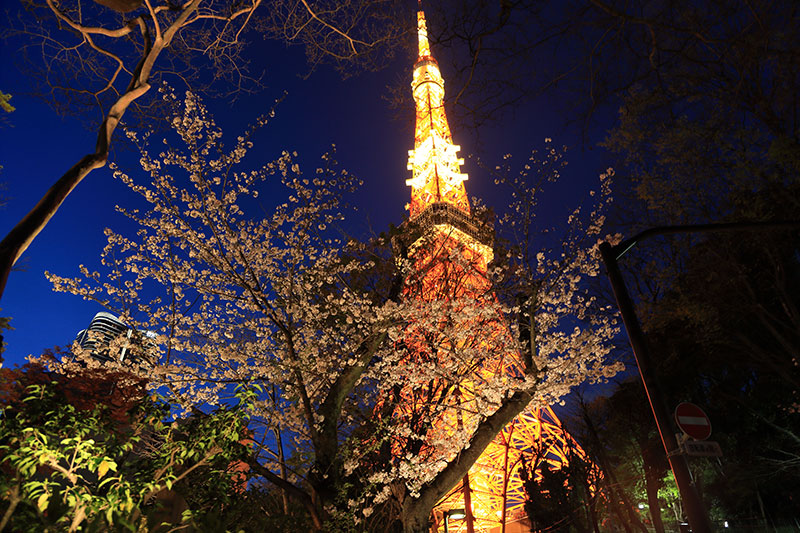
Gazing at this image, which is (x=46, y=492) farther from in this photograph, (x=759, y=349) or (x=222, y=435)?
(x=759, y=349)

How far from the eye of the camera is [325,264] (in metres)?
9.09

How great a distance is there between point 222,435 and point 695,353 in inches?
599

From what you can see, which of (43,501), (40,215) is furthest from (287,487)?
(40,215)

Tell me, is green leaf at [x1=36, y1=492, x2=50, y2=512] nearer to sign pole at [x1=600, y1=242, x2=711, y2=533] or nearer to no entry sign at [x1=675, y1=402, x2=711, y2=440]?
sign pole at [x1=600, y1=242, x2=711, y2=533]

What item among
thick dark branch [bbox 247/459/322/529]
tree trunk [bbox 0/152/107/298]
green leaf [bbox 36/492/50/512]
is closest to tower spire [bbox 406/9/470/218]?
thick dark branch [bbox 247/459/322/529]

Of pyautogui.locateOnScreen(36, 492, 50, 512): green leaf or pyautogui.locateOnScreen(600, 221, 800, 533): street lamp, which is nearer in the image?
pyautogui.locateOnScreen(36, 492, 50, 512): green leaf

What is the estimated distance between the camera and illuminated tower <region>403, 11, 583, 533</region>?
10.0 metres

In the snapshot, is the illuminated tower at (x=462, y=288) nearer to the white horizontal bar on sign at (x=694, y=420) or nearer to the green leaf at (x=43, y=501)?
the white horizontal bar on sign at (x=694, y=420)

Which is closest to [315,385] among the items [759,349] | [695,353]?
[759,349]

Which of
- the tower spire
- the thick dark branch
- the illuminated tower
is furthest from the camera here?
the tower spire

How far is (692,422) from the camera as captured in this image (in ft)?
13.3

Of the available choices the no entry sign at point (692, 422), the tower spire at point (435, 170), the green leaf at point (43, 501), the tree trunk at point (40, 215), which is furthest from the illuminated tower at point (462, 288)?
the green leaf at point (43, 501)

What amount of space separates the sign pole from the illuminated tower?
9.01 ft

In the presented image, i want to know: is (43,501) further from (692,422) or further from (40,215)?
(692,422)
